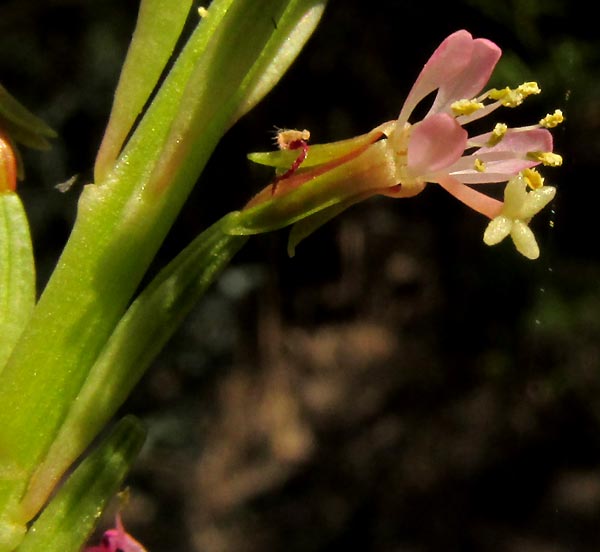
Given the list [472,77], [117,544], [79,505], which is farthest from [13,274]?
[472,77]

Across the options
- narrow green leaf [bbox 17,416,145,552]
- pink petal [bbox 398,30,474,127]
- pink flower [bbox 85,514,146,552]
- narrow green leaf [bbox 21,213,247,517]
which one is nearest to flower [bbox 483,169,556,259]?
pink petal [bbox 398,30,474,127]

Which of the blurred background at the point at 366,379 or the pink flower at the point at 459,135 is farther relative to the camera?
the blurred background at the point at 366,379

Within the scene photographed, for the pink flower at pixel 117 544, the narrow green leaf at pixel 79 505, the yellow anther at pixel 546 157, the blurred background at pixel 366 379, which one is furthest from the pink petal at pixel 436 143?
the blurred background at pixel 366 379

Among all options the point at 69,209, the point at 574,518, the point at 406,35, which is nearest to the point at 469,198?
the point at 406,35

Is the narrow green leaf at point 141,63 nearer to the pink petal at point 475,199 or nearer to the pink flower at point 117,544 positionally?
the pink petal at point 475,199

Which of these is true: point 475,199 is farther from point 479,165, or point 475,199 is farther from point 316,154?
point 316,154

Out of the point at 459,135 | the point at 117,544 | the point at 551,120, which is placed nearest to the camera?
the point at 459,135
